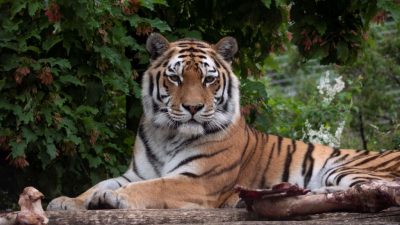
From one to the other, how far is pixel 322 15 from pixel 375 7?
62 centimetres

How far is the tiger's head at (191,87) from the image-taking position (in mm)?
4879

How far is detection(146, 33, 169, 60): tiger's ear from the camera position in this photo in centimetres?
513

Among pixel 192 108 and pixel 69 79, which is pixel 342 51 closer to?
pixel 192 108

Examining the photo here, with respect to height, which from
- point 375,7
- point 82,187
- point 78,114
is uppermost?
point 375,7

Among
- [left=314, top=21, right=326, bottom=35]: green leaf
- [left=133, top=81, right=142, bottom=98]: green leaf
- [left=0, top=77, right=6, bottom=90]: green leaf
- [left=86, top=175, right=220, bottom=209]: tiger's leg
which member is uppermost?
[left=314, top=21, right=326, bottom=35]: green leaf

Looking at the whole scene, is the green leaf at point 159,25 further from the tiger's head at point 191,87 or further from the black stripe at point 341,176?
the black stripe at point 341,176

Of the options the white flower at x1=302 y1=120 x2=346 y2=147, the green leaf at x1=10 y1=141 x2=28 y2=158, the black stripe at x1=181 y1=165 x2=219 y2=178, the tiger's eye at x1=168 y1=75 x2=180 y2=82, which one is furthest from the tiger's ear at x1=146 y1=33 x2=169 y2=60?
the white flower at x1=302 y1=120 x2=346 y2=147

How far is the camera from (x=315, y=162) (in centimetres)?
534

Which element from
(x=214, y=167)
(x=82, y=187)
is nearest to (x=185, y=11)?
(x=82, y=187)

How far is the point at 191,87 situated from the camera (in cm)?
490

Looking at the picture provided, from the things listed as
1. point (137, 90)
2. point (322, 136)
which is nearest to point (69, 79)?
point (137, 90)

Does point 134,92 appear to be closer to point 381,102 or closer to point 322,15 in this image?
point 322,15

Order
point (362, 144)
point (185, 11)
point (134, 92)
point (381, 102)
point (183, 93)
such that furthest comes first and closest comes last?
point (381, 102), point (362, 144), point (185, 11), point (134, 92), point (183, 93)

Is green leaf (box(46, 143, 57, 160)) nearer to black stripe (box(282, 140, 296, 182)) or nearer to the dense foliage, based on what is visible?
the dense foliage
